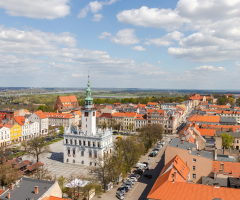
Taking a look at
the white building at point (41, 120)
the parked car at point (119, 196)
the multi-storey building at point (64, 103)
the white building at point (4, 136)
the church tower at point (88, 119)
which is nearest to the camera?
the parked car at point (119, 196)

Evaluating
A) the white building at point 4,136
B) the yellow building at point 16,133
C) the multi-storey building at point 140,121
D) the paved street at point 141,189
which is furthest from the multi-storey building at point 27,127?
the paved street at point 141,189

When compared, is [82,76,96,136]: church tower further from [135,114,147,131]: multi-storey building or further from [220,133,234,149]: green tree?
[135,114,147,131]: multi-storey building

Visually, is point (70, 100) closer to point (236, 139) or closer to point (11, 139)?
point (11, 139)

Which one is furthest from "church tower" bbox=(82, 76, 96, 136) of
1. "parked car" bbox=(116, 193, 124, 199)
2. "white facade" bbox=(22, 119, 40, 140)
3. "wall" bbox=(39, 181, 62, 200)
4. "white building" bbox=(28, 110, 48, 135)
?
"white building" bbox=(28, 110, 48, 135)

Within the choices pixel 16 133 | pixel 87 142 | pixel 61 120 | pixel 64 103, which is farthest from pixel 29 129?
pixel 64 103

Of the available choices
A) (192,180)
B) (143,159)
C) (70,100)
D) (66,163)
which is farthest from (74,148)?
(70,100)

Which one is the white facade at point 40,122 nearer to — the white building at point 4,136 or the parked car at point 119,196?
the white building at point 4,136

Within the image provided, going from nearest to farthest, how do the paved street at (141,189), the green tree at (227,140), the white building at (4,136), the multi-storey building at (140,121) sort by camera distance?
the paved street at (141,189) < the green tree at (227,140) < the white building at (4,136) < the multi-storey building at (140,121)
